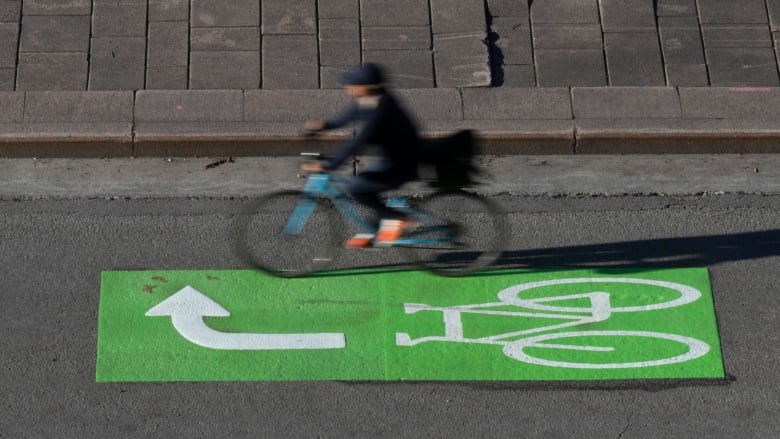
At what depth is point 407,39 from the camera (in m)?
9.76

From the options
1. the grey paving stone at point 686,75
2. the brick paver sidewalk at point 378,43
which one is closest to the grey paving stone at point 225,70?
the brick paver sidewalk at point 378,43

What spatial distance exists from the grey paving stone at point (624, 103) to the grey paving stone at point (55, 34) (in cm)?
449

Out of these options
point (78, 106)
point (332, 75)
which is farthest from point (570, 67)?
point (78, 106)

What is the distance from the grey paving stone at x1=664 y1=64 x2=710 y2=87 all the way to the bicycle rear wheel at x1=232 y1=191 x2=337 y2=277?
11.5ft

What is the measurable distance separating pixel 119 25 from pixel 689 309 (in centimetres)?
561

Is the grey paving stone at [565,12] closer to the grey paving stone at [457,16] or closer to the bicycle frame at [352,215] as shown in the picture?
the grey paving stone at [457,16]

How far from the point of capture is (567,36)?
32.4 feet

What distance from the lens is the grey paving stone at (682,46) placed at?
9828mm

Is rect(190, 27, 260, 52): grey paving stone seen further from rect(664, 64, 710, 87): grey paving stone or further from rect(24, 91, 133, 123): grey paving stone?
rect(664, 64, 710, 87): grey paving stone

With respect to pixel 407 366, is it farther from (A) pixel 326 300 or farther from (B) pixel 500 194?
(B) pixel 500 194

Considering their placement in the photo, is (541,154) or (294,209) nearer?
(294,209)

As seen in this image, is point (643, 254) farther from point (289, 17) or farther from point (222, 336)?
point (289, 17)

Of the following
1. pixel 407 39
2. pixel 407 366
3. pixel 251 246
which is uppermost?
pixel 407 39

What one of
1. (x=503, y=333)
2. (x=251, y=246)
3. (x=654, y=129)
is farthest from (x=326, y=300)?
(x=654, y=129)
